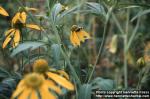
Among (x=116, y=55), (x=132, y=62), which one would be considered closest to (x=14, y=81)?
(x=132, y=62)

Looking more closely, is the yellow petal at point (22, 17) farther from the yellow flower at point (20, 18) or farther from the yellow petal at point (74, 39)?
the yellow petal at point (74, 39)

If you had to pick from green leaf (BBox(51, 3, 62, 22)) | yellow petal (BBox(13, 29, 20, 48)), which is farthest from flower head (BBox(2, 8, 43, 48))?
green leaf (BBox(51, 3, 62, 22))

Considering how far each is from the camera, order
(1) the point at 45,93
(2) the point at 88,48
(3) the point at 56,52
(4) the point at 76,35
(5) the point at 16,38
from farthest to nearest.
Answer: (2) the point at 88,48 → (4) the point at 76,35 → (5) the point at 16,38 → (3) the point at 56,52 → (1) the point at 45,93

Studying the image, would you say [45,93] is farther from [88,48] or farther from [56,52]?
[88,48]

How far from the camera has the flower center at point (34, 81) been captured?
1.23m

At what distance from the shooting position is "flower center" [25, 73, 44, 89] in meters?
1.23

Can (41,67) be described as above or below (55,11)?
below

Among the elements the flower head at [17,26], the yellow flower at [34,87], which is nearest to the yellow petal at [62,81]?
the yellow flower at [34,87]

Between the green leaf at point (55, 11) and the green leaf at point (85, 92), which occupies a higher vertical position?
the green leaf at point (55, 11)

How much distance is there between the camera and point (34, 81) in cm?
124

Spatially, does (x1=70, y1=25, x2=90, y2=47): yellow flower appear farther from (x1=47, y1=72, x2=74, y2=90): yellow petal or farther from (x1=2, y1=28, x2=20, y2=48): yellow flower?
(x1=47, y1=72, x2=74, y2=90): yellow petal

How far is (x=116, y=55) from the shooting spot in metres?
3.41

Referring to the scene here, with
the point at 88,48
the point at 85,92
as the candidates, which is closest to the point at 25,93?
the point at 85,92

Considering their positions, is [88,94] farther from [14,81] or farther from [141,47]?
[141,47]
